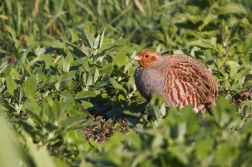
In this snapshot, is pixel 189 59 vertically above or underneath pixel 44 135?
above

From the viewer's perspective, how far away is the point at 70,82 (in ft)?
18.6

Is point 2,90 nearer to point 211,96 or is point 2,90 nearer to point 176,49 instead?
point 211,96

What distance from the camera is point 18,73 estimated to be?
601cm

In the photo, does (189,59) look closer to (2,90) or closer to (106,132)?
(106,132)

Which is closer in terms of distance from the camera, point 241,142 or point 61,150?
point 241,142

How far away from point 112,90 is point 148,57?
1.75 feet

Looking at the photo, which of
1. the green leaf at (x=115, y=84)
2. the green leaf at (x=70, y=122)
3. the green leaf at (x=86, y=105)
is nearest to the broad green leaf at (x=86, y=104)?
the green leaf at (x=86, y=105)

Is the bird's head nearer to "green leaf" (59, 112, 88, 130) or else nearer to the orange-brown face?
the orange-brown face

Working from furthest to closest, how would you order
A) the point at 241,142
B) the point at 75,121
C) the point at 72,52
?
the point at 72,52, the point at 75,121, the point at 241,142

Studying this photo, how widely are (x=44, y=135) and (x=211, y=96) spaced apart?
2.24m

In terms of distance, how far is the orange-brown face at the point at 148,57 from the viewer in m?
5.86

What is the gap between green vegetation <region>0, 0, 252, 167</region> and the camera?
360cm

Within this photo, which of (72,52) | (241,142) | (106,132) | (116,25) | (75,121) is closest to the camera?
(241,142)

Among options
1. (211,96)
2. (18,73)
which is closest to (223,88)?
(211,96)
